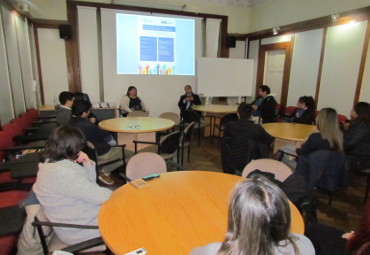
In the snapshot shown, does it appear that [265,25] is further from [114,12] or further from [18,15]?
[18,15]

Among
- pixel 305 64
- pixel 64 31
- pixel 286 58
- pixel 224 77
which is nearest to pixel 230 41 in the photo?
pixel 224 77

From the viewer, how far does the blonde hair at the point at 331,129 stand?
2.53 metres

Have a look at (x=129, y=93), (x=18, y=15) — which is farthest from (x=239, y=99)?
(x=18, y=15)

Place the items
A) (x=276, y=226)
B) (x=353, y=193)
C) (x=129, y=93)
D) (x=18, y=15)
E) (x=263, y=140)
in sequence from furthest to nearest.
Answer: (x=129, y=93), (x=18, y=15), (x=353, y=193), (x=263, y=140), (x=276, y=226)

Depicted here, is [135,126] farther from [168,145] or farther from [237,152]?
[237,152]

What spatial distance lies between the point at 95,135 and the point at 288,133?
254 cm

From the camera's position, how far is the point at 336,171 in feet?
8.20

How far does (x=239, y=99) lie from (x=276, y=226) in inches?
262

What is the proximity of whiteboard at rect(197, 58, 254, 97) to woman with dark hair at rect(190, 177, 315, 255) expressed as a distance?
580 centimetres

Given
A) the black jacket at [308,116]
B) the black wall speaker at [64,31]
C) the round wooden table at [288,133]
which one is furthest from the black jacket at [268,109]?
the black wall speaker at [64,31]

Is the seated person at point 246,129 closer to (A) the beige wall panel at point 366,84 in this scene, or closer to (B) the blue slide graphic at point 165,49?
(A) the beige wall panel at point 366,84

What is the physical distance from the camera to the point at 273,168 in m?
1.99

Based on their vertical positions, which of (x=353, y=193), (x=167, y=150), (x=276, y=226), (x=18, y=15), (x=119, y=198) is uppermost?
(x=18, y=15)

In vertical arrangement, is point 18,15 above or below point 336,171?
above
